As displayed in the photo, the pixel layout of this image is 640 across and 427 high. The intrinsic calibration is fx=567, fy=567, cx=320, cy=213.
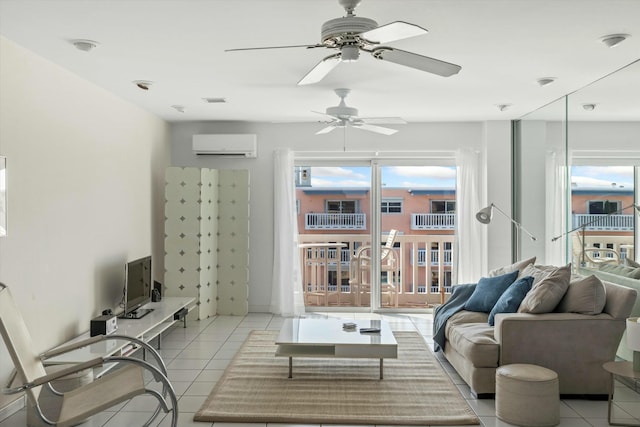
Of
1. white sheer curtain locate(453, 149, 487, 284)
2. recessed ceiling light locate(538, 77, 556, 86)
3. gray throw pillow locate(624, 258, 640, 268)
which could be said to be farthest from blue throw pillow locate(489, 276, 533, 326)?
white sheer curtain locate(453, 149, 487, 284)

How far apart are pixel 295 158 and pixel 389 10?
4.28m

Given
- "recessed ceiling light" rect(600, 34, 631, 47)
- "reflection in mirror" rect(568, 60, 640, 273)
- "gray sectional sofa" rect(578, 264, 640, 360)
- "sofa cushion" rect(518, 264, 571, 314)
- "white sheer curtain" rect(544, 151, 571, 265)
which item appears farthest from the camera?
"white sheer curtain" rect(544, 151, 571, 265)

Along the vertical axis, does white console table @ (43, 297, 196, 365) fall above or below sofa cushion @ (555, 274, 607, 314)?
below

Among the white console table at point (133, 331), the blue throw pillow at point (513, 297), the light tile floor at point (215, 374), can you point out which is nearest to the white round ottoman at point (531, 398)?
the light tile floor at point (215, 374)

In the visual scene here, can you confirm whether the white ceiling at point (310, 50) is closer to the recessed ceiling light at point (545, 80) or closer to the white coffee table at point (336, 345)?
the recessed ceiling light at point (545, 80)

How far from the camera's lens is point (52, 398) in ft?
11.5

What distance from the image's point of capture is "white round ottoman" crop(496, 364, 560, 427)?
134 inches

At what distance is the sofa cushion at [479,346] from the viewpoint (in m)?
3.89

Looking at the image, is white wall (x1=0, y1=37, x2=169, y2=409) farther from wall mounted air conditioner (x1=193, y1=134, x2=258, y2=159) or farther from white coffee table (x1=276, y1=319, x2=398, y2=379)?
white coffee table (x1=276, y1=319, x2=398, y2=379)

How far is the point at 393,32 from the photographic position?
2.56 m

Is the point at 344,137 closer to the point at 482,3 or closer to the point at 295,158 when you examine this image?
the point at 295,158

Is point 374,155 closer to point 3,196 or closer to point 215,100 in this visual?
point 215,100

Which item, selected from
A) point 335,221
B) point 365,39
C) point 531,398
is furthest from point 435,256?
point 365,39

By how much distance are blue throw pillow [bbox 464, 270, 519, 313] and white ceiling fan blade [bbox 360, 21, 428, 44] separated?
113 inches
